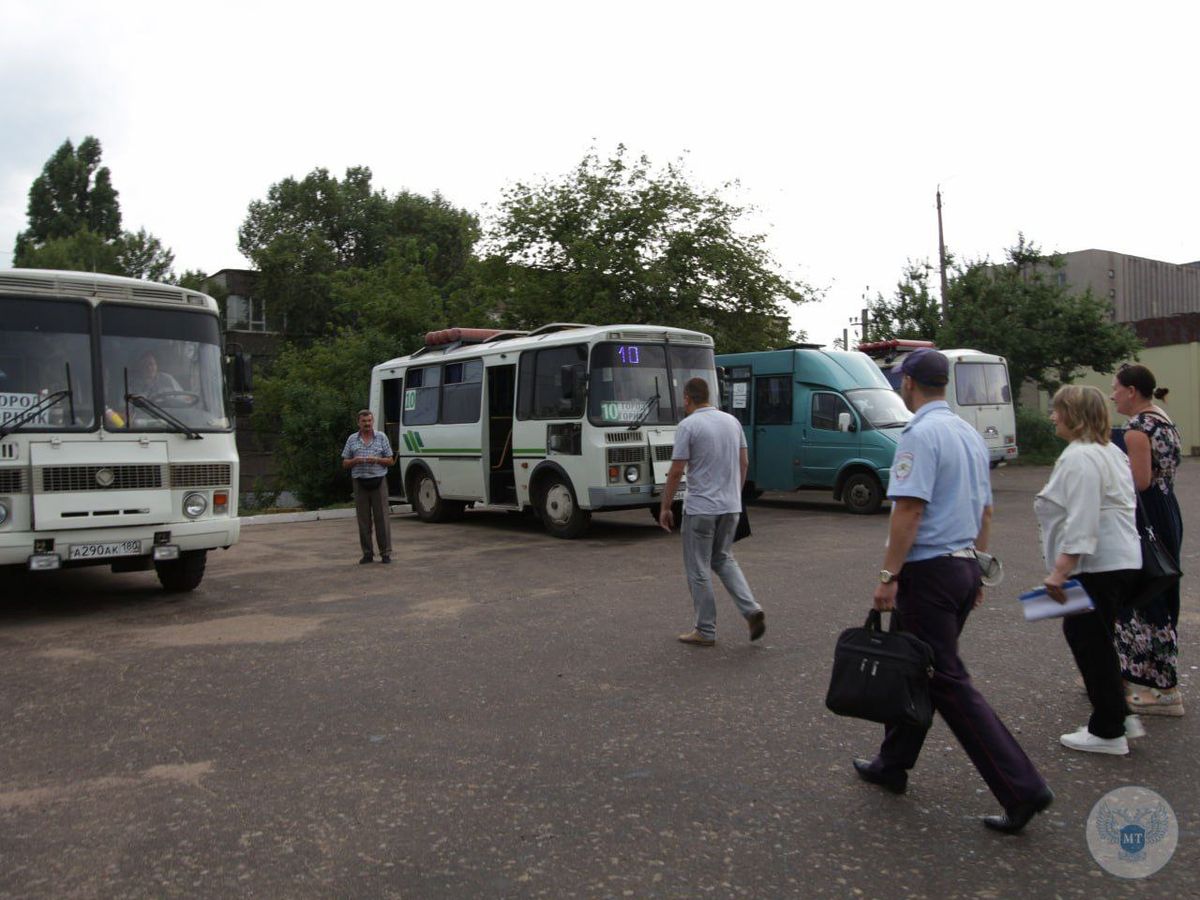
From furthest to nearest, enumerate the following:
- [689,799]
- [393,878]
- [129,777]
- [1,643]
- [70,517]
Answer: [70,517]
[1,643]
[129,777]
[689,799]
[393,878]

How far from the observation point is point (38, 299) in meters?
8.59

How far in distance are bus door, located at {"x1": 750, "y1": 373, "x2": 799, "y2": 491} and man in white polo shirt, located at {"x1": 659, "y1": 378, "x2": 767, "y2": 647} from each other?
1122cm

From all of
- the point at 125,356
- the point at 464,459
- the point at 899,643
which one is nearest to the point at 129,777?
the point at 899,643

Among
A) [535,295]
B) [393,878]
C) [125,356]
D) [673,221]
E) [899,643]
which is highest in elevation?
[673,221]

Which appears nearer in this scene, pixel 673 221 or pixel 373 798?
pixel 373 798

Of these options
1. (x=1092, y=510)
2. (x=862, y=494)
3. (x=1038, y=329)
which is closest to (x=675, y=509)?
(x=862, y=494)

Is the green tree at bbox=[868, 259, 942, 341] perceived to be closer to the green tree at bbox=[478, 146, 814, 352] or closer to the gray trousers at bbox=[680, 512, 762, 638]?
the green tree at bbox=[478, 146, 814, 352]

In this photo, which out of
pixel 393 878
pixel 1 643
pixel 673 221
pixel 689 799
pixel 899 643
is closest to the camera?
pixel 393 878

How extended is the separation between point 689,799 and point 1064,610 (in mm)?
1732

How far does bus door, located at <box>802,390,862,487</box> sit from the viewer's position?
17297 millimetres

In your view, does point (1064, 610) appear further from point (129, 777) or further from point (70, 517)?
point (70, 517)

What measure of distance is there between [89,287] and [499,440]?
284 inches

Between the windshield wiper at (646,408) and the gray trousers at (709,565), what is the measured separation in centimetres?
633

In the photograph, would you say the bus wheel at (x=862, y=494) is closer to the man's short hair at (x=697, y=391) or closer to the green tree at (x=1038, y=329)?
the man's short hair at (x=697, y=391)
